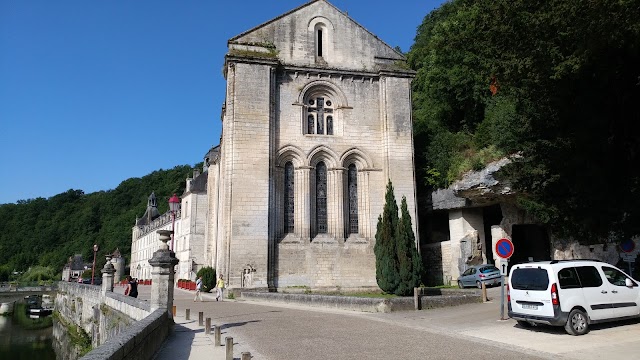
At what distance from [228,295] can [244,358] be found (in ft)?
50.4

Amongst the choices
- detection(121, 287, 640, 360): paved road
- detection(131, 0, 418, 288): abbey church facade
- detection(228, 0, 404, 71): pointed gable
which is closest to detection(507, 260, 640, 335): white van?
detection(121, 287, 640, 360): paved road

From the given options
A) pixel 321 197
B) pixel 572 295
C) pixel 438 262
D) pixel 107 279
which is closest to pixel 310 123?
pixel 321 197

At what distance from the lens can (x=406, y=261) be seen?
63.8 feet

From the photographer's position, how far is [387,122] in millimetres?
24969

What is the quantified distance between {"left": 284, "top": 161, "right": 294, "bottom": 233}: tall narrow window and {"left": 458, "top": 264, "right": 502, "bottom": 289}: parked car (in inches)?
344

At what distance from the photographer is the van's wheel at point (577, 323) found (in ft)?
30.3

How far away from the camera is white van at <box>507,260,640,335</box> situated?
30.4 ft

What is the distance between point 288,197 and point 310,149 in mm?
2710

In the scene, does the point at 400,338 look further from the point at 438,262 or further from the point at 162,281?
the point at 438,262

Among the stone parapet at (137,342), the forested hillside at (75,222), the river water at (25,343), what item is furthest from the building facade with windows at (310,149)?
the forested hillside at (75,222)

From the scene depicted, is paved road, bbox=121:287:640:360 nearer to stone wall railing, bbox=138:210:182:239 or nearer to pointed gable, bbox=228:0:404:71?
pointed gable, bbox=228:0:404:71

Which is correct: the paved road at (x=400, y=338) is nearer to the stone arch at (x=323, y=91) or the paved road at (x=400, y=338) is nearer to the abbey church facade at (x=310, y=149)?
the abbey church facade at (x=310, y=149)

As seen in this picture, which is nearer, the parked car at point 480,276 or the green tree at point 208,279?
the parked car at point 480,276

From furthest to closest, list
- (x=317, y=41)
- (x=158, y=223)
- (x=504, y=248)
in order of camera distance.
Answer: (x=158, y=223), (x=317, y=41), (x=504, y=248)
